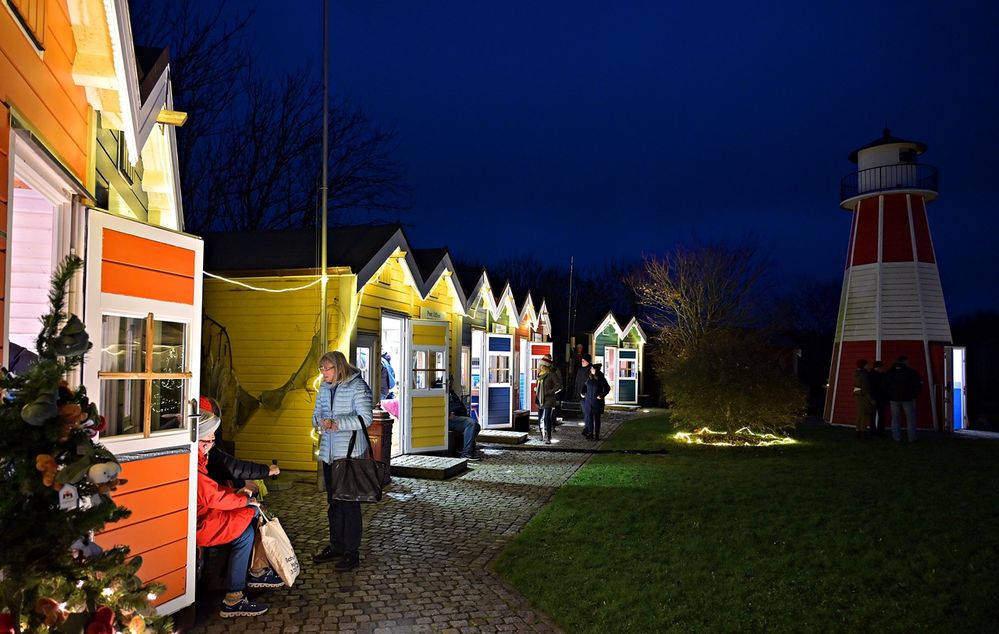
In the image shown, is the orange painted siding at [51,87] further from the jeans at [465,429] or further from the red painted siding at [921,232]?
the red painted siding at [921,232]

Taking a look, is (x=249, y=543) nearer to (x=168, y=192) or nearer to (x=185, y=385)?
(x=185, y=385)

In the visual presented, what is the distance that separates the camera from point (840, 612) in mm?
4891

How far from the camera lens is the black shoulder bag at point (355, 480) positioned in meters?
5.84

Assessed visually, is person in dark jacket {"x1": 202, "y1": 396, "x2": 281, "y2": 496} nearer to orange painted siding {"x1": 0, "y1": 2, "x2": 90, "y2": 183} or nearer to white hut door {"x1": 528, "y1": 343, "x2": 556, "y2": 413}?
orange painted siding {"x1": 0, "y1": 2, "x2": 90, "y2": 183}

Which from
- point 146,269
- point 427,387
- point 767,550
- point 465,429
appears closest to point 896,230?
point 465,429

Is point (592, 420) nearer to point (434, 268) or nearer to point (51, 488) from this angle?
point (434, 268)

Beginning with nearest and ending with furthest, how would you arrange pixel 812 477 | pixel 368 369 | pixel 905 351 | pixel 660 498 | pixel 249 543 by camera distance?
pixel 249 543
pixel 660 498
pixel 812 477
pixel 368 369
pixel 905 351

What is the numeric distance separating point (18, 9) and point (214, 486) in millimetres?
3049

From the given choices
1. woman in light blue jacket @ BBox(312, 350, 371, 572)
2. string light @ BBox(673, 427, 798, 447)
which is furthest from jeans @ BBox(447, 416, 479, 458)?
woman in light blue jacket @ BBox(312, 350, 371, 572)

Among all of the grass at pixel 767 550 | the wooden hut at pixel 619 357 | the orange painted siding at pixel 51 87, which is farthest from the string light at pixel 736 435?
the wooden hut at pixel 619 357

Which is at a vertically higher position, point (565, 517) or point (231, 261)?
point (231, 261)

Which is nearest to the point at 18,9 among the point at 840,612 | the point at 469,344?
the point at 840,612

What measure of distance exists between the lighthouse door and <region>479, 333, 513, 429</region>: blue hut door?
1140 centimetres

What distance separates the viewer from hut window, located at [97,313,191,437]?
→ 4008 mm
